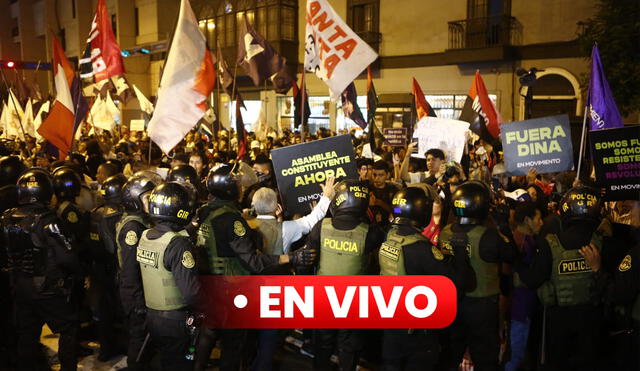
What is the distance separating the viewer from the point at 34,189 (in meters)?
5.19

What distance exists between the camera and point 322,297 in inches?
196

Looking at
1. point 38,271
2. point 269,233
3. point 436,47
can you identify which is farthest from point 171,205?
point 436,47

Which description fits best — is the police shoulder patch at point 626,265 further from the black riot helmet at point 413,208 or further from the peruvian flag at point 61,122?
the peruvian flag at point 61,122

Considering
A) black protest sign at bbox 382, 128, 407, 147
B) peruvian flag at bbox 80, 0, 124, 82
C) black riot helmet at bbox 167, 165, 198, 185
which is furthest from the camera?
black protest sign at bbox 382, 128, 407, 147

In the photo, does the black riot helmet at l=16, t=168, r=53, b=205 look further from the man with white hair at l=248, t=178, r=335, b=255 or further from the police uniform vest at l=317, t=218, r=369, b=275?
the police uniform vest at l=317, t=218, r=369, b=275

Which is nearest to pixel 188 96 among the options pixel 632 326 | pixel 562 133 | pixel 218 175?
pixel 218 175

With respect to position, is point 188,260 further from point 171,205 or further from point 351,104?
point 351,104

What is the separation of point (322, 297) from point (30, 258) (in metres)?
2.84

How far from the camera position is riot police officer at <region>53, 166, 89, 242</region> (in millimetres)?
6078

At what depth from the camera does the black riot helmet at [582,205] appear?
15.1 ft

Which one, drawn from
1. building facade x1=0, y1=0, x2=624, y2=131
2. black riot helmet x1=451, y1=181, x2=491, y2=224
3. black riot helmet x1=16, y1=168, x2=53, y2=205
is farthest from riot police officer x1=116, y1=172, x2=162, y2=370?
building facade x1=0, y1=0, x2=624, y2=131

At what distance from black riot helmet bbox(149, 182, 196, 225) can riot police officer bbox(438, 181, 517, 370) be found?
89.7 inches

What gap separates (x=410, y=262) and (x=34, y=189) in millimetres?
3713

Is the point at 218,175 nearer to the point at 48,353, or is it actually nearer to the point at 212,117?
the point at 48,353
